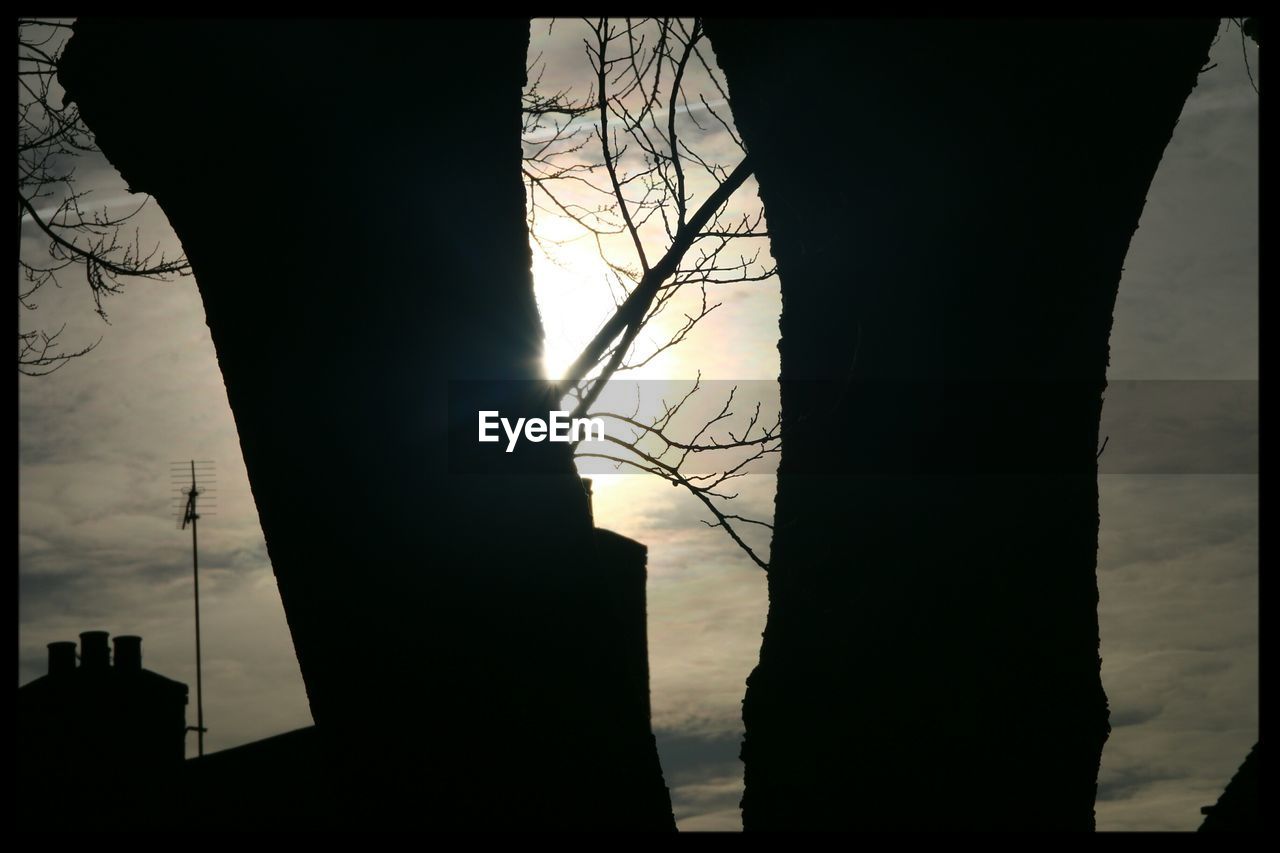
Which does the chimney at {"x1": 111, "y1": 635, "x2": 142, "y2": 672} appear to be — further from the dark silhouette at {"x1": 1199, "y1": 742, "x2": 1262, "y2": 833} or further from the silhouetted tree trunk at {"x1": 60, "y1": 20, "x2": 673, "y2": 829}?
the silhouetted tree trunk at {"x1": 60, "y1": 20, "x2": 673, "y2": 829}

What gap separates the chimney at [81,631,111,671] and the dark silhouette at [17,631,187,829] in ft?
0.04

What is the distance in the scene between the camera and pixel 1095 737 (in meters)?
2.63

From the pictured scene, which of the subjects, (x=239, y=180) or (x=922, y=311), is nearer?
(x=239, y=180)

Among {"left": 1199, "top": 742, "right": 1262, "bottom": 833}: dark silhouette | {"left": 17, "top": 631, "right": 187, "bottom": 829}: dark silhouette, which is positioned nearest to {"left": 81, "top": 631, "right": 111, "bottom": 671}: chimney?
{"left": 17, "top": 631, "right": 187, "bottom": 829}: dark silhouette

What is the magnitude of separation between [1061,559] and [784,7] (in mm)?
1486

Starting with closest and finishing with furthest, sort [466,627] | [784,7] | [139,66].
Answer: [466,627]
[139,66]
[784,7]

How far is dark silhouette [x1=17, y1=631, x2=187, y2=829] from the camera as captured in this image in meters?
14.1

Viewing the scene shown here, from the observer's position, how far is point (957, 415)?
8.32 ft

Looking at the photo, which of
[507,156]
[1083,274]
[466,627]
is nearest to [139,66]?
[507,156]

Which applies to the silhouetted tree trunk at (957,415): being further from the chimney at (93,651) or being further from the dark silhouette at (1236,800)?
the chimney at (93,651)

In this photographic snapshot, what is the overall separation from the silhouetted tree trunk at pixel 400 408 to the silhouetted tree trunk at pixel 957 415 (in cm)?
65

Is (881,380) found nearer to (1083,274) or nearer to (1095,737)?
(1083,274)

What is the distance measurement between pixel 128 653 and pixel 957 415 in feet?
49.0

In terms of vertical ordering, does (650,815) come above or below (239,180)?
below
